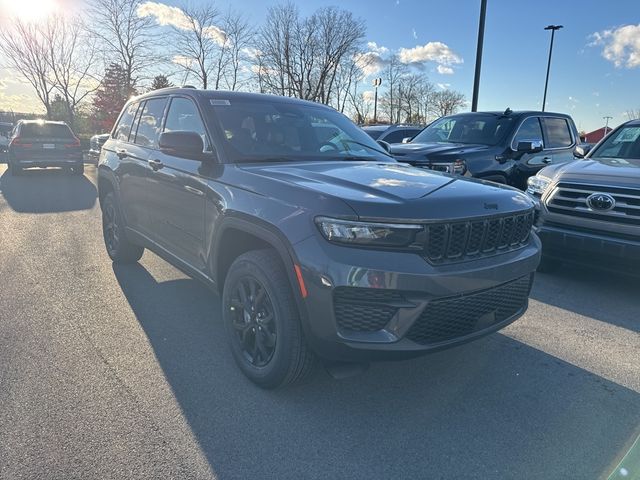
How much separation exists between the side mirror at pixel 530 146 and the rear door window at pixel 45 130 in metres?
14.0

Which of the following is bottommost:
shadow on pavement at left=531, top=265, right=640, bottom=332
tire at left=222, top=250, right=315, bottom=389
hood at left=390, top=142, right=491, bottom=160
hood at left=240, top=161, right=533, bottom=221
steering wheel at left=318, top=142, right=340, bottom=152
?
shadow on pavement at left=531, top=265, right=640, bottom=332

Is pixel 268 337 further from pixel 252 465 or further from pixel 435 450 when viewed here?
pixel 435 450

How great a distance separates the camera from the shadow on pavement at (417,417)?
7.62ft

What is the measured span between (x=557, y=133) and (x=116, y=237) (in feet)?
23.6

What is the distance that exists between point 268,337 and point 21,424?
55.2 inches

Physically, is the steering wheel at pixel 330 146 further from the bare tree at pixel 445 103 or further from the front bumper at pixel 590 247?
the bare tree at pixel 445 103

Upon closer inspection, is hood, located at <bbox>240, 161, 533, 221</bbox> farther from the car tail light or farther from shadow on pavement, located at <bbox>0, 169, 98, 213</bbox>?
the car tail light

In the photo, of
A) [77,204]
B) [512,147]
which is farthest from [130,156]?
[77,204]

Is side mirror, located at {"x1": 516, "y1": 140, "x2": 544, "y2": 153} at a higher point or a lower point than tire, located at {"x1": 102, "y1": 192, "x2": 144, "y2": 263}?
higher

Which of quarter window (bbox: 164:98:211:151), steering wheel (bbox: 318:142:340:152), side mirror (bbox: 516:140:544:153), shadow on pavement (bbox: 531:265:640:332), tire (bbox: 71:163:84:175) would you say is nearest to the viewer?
quarter window (bbox: 164:98:211:151)

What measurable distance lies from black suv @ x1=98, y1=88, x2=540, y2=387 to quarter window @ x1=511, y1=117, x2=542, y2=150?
4.05 metres

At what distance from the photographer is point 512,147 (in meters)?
7.12

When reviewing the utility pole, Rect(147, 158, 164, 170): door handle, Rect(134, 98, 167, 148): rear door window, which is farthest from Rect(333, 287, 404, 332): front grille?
the utility pole

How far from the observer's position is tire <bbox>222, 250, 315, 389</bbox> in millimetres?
2627
